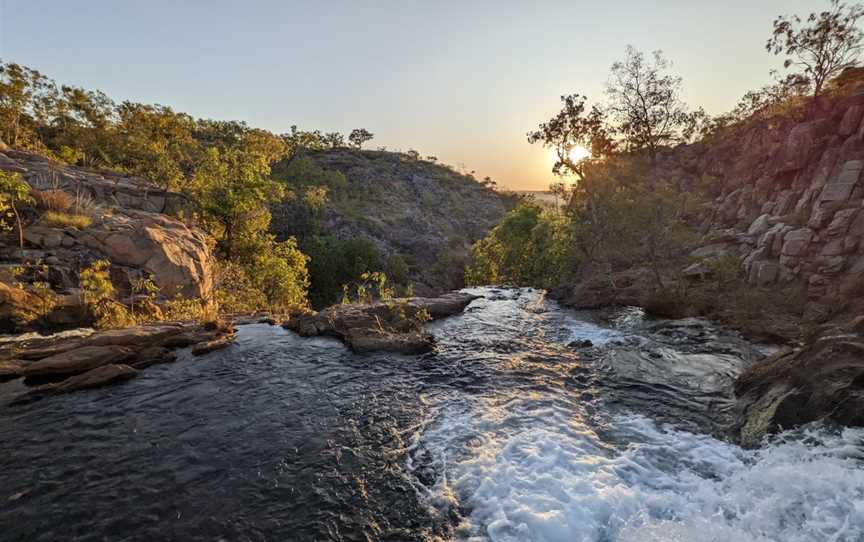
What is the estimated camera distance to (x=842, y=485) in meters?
5.59

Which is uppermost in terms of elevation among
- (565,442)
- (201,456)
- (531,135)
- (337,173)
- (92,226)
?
(337,173)

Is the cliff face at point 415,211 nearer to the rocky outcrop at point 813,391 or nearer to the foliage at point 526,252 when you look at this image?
the foliage at point 526,252

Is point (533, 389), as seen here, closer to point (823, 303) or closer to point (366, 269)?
point (823, 303)

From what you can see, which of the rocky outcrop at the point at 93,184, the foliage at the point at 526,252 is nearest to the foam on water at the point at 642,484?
the rocky outcrop at the point at 93,184

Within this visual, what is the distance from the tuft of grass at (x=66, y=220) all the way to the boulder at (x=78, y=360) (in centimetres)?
751

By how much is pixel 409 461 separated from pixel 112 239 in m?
15.9

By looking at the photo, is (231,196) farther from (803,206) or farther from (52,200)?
(803,206)

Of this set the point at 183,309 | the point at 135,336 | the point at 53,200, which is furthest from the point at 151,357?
the point at 53,200

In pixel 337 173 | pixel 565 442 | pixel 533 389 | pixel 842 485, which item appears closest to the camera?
pixel 842 485

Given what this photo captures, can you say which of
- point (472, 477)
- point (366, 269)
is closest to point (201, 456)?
point (472, 477)

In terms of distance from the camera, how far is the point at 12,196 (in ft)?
42.4

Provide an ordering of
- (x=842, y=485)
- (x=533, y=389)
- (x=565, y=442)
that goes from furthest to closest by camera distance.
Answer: (x=533, y=389) < (x=565, y=442) < (x=842, y=485)

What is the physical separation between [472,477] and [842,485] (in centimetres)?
563

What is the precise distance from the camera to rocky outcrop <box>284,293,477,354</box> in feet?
45.4
